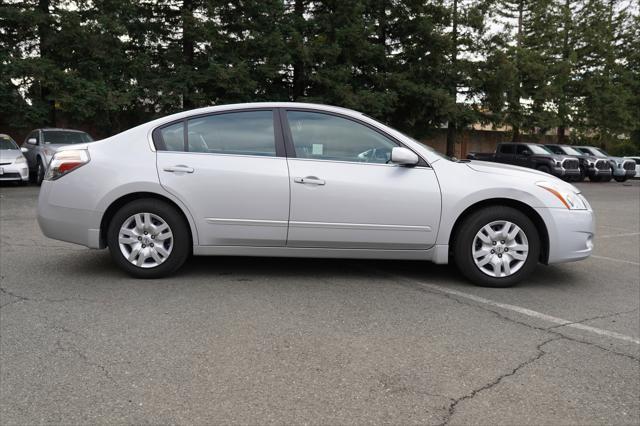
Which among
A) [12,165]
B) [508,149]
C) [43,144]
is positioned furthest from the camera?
[508,149]

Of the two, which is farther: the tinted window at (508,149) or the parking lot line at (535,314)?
the tinted window at (508,149)

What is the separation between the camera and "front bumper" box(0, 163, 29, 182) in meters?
13.6

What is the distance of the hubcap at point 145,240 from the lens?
15.9 ft

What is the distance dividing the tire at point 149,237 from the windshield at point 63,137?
12.0 m

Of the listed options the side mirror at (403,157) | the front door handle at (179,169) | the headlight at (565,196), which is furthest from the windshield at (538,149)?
the front door handle at (179,169)

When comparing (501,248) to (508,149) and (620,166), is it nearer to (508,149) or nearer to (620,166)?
(508,149)

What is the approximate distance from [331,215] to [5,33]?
21.7 m

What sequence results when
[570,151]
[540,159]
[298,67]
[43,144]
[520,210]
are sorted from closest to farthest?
1. [520,210]
2. [43,144]
3. [540,159]
4. [298,67]
5. [570,151]

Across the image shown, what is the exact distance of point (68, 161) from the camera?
195 inches

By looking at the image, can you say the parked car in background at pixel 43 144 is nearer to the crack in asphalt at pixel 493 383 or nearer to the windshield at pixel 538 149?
the crack in asphalt at pixel 493 383

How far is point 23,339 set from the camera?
135 inches

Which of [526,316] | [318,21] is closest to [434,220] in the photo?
[526,316]

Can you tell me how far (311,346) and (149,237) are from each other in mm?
2182

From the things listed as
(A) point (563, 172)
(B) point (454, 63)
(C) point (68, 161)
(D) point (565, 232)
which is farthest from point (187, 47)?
(D) point (565, 232)
